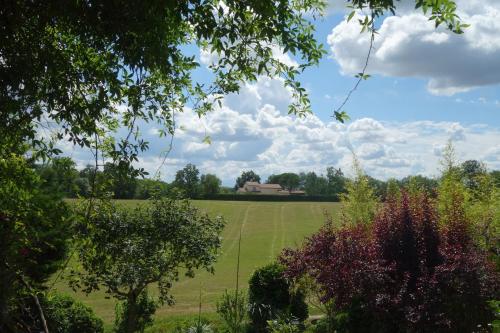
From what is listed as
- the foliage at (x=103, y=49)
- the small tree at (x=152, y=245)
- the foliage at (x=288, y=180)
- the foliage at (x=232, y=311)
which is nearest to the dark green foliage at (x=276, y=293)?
the small tree at (x=152, y=245)

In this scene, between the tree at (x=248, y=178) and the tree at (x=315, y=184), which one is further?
the tree at (x=248, y=178)

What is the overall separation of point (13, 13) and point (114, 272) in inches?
345

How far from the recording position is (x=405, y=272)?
29.5ft

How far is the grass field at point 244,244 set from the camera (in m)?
21.9

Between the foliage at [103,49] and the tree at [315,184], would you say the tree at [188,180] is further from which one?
the tree at [315,184]

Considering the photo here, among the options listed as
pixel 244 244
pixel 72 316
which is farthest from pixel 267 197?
pixel 72 316

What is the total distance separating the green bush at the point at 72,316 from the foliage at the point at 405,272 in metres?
4.89

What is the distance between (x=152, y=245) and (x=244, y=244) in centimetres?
3518

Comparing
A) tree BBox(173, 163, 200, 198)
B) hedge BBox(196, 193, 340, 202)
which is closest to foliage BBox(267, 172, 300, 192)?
hedge BBox(196, 193, 340, 202)

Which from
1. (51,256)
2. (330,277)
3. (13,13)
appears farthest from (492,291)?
(51,256)

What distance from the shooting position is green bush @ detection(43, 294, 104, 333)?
1123 centimetres

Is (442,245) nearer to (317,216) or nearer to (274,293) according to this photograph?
(274,293)

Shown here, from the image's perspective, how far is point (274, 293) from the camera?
13.3m

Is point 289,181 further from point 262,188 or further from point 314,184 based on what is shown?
point 314,184
